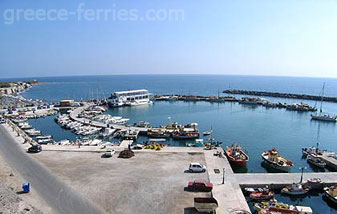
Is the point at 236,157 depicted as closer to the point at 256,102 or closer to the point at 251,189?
the point at 251,189

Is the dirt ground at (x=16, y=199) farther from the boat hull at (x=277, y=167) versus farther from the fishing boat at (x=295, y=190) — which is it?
the boat hull at (x=277, y=167)

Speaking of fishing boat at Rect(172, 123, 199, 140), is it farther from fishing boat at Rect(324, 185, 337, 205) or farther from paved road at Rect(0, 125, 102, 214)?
fishing boat at Rect(324, 185, 337, 205)

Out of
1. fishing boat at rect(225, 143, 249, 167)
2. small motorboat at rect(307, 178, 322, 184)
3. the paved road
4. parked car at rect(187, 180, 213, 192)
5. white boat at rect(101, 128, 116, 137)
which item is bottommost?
white boat at rect(101, 128, 116, 137)

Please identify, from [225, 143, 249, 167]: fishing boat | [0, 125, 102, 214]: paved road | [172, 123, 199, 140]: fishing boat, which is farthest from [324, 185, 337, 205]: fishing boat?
[172, 123, 199, 140]: fishing boat

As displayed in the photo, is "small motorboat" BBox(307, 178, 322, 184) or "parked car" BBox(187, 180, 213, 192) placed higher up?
"parked car" BBox(187, 180, 213, 192)

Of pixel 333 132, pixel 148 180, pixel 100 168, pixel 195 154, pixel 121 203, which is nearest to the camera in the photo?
pixel 121 203

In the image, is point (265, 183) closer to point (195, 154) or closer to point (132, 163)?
point (195, 154)

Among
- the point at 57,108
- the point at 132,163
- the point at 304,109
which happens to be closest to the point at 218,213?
the point at 132,163

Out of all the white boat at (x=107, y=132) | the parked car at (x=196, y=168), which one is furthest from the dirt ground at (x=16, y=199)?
the white boat at (x=107, y=132)
